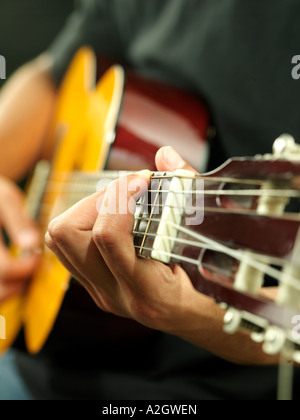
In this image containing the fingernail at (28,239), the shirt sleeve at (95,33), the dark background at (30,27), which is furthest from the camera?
the dark background at (30,27)

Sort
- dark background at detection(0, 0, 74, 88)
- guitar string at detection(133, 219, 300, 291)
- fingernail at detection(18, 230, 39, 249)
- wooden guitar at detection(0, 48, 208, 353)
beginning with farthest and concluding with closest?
1. dark background at detection(0, 0, 74, 88)
2. fingernail at detection(18, 230, 39, 249)
3. wooden guitar at detection(0, 48, 208, 353)
4. guitar string at detection(133, 219, 300, 291)

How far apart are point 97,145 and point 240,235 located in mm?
400

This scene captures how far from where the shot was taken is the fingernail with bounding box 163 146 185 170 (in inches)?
15.6

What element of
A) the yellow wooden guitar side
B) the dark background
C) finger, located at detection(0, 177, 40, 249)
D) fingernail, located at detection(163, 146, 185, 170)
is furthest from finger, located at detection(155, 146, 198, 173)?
the dark background

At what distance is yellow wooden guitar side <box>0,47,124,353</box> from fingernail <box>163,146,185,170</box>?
0.71ft

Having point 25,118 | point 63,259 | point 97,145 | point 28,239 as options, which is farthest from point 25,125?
point 63,259

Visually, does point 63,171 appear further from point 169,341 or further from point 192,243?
point 192,243

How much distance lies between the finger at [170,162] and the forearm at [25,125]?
758mm

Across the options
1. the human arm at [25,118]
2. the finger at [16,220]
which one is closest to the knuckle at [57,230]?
the finger at [16,220]

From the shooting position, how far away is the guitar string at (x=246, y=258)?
259 mm

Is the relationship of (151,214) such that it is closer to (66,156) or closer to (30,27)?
(66,156)

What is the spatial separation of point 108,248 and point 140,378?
37 centimetres

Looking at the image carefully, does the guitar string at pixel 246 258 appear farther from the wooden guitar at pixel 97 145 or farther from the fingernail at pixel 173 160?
the wooden guitar at pixel 97 145

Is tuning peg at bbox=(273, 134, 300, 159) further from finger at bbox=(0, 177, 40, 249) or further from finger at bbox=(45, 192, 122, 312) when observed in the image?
finger at bbox=(0, 177, 40, 249)
